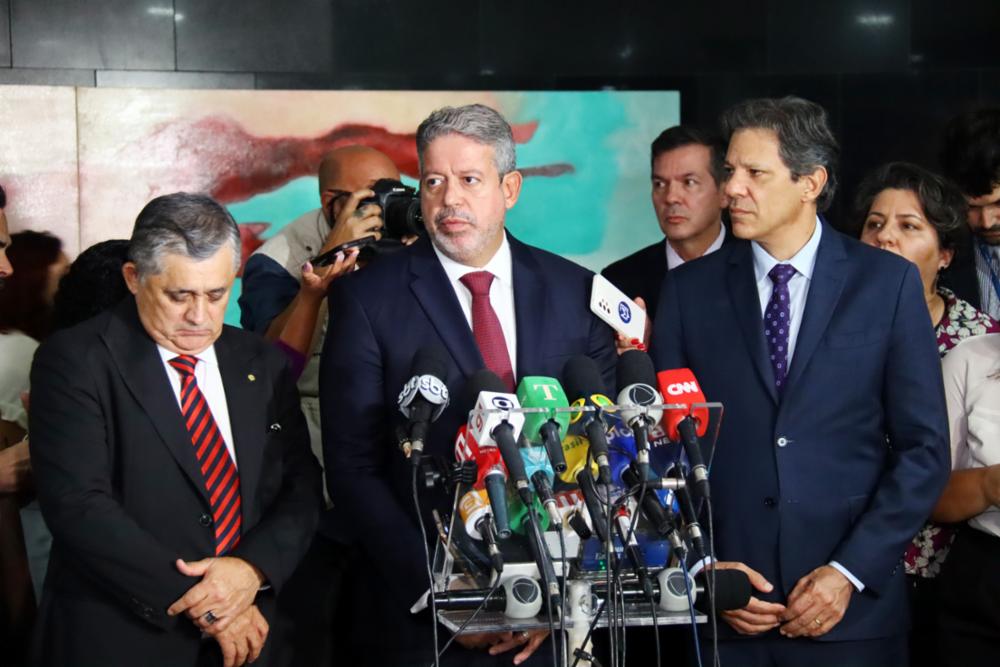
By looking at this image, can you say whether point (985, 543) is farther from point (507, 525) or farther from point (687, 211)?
point (507, 525)

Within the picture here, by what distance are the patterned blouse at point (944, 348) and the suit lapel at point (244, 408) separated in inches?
65.5

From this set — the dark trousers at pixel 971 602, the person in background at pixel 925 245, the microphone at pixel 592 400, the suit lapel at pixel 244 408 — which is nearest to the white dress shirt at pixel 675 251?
the person in background at pixel 925 245

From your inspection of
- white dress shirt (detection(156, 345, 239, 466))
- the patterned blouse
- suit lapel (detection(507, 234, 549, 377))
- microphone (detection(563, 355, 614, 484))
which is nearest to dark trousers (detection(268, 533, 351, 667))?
white dress shirt (detection(156, 345, 239, 466))

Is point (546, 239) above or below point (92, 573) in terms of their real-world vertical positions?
above

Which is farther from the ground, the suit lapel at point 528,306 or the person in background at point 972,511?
the suit lapel at point 528,306

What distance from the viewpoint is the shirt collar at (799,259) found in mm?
3199

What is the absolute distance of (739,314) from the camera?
10.4ft

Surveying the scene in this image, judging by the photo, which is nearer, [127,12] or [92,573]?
[92,573]

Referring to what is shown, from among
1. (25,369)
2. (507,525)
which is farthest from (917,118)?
(507,525)

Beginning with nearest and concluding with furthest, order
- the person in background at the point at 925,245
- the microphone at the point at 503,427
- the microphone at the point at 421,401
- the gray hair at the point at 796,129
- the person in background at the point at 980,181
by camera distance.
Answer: the microphone at the point at 503,427 < the microphone at the point at 421,401 < the gray hair at the point at 796,129 < the person in background at the point at 925,245 < the person in background at the point at 980,181

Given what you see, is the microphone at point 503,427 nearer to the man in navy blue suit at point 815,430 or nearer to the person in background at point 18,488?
the man in navy blue suit at point 815,430

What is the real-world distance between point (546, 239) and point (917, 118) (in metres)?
1.67

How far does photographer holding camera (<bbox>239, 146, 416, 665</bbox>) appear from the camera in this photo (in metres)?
3.56

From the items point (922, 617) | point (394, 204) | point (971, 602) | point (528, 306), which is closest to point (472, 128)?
point (528, 306)
